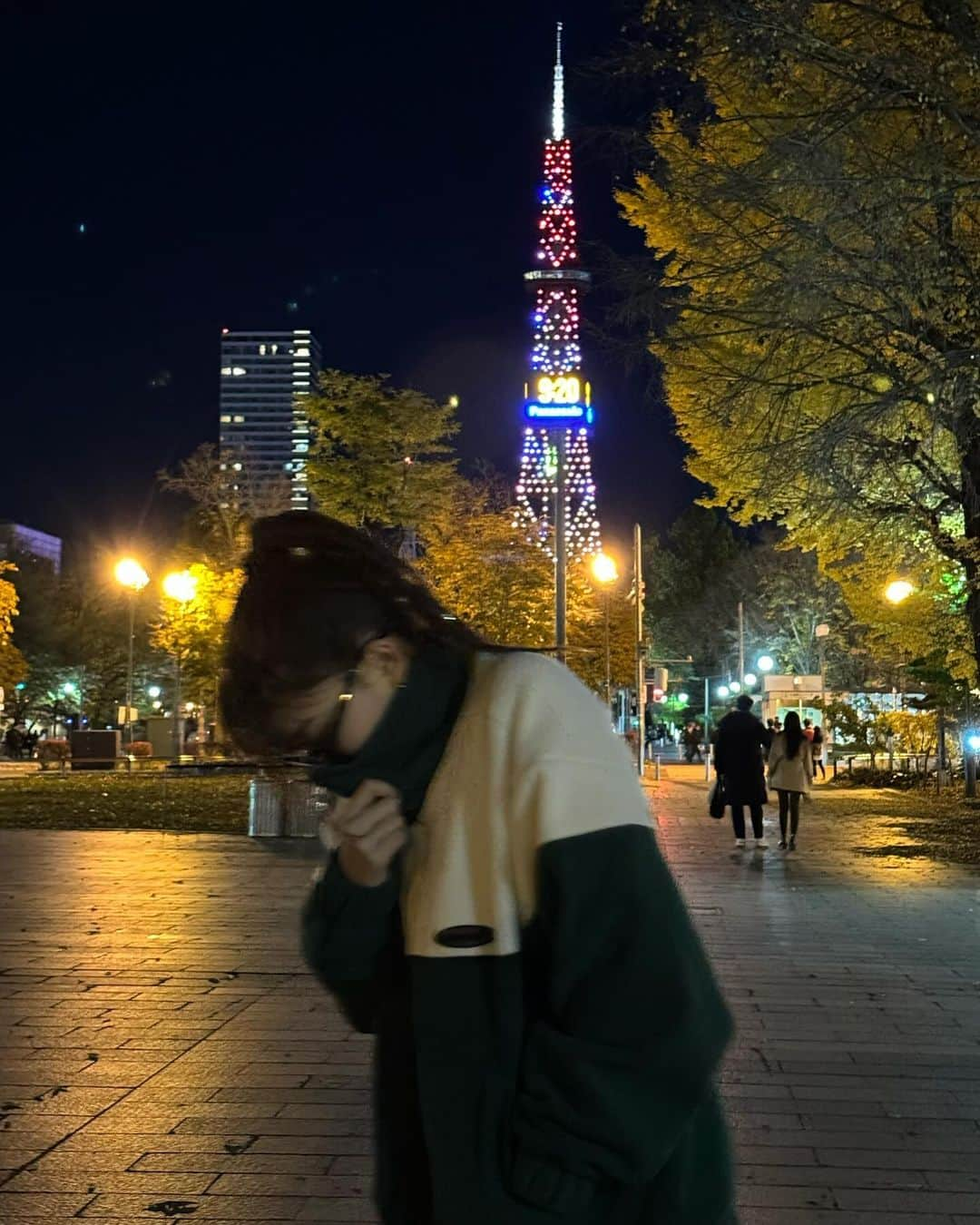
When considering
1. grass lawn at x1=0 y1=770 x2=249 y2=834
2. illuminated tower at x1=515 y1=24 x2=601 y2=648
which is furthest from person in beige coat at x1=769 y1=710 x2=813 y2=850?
illuminated tower at x1=515 y1=24 x2=601 y2=648

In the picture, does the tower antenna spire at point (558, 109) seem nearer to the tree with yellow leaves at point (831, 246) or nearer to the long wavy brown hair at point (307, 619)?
the tree with yellow leaves at point (831, 246)

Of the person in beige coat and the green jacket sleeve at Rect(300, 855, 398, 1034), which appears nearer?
the green jacket sleeve at Rect(300, 855, 398, 1034)

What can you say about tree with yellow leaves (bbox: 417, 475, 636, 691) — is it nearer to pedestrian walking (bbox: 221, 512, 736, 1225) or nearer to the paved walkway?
the paved walkway

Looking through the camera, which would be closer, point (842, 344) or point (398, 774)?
point (398, 774)

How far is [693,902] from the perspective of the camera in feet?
37.8

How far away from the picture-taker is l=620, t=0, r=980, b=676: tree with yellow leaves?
11711 millimetres

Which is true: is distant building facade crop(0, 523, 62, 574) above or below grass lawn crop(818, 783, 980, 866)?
above

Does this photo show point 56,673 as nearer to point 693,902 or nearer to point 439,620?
point 693,902

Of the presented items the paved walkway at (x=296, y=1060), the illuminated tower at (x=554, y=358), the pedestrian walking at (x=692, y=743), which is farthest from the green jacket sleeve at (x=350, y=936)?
the pedestrian walking at (x=692, y=743)

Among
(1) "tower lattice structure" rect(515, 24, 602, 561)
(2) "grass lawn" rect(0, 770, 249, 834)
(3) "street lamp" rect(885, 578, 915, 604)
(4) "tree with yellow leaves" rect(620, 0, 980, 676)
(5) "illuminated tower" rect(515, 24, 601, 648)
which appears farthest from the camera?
(1) "tower lattice structure" rect(515, 24, 602, 561)

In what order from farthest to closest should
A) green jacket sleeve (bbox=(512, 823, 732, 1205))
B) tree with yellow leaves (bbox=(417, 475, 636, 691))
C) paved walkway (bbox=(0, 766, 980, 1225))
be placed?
tree with yellow leaves (bbox=(417, 475, 636, 691))
paved walkway (bbox=(0, 766, 980, 1225))
green jacket sleeve (bbox=(512, 823, 732, 1205))

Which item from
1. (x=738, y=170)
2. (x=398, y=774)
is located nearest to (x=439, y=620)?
(x=398, y=774)

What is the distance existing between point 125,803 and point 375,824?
2213cm

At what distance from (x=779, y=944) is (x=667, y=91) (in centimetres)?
833
